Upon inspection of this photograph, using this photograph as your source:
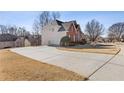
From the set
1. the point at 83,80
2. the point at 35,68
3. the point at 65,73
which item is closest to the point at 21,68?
the point at 35,68

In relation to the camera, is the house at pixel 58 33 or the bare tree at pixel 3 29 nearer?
the bare tree at pixel 3 29

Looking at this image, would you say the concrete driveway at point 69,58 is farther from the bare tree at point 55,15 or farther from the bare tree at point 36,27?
the bare tree at point 55,15

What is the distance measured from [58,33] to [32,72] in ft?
3.38

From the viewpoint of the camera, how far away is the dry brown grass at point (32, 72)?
7.59 feet

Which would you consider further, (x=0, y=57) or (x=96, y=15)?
(x=0, y=57)

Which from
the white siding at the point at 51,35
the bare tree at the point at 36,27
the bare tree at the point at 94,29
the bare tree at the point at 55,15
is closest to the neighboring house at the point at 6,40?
the bare tree at the point at 36,27

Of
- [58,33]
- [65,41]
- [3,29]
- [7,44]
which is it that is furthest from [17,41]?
[65,41]

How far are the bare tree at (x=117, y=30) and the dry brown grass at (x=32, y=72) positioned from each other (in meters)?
1.03

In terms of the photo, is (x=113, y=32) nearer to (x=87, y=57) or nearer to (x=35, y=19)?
(x=87, y=57)

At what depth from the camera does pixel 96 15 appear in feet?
8.48

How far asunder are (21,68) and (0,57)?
0.54 m

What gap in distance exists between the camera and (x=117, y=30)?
2.66m

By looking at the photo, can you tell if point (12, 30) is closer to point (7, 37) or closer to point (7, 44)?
point (7, 37)
